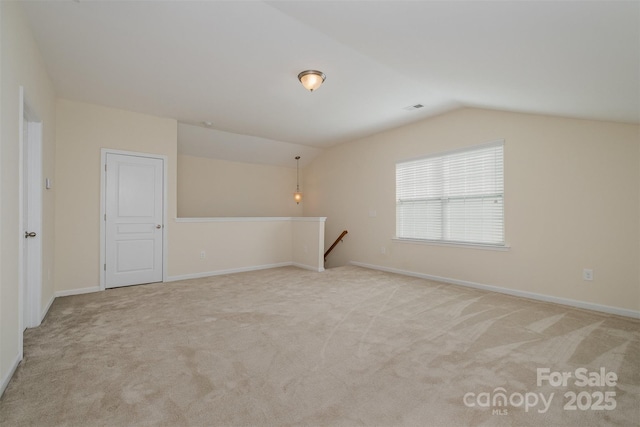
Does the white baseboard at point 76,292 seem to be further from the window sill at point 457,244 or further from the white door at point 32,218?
the window sill at point 457,244

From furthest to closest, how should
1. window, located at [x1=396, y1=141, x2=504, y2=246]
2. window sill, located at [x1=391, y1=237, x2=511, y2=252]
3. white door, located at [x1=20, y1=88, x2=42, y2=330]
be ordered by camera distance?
window, located at [x1=396, y1=141, x2=504, y2=246] → window sill, located at [x1=391, y1=237, x2=511, y2=252] → white door, located at [x1=20, y1=88, x2=42, y2=330]

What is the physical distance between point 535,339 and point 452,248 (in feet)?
7.01

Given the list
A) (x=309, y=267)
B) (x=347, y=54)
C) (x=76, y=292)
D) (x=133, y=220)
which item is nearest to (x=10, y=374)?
(x=76, y=292)

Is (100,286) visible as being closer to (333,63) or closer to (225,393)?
(225,393)

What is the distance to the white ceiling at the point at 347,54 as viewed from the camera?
189 centimetres

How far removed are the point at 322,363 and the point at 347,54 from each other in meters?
2.77

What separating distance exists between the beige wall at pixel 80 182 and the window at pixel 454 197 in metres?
4.63

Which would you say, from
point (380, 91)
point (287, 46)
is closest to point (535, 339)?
point (380, 91)

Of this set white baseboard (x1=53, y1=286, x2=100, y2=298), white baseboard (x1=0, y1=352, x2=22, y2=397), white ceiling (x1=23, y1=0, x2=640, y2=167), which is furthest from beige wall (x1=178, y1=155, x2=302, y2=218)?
white baseboard (x1=0, y1=352, x2=22, y2=397)

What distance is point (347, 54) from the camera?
9.59 ft

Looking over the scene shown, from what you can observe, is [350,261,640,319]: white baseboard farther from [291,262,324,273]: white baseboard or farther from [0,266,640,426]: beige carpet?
[291,262,324,273]: white baseboard

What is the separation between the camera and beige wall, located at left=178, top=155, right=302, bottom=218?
632 centimetres

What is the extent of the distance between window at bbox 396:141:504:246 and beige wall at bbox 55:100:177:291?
4630 millimetres

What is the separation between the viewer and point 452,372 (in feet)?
6.66
